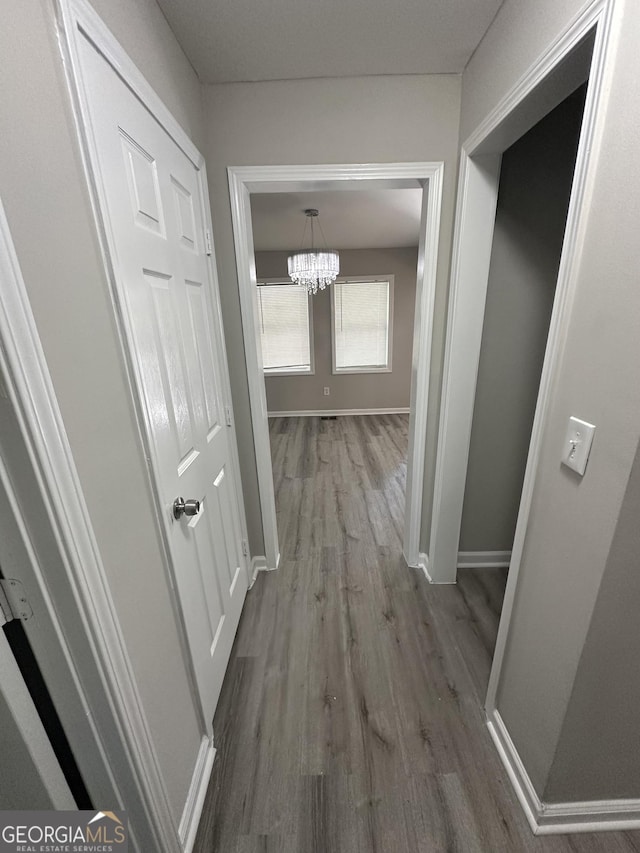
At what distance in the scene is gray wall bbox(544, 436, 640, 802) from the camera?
2.52 feet

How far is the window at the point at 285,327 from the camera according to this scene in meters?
4.87

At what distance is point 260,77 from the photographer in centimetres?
141

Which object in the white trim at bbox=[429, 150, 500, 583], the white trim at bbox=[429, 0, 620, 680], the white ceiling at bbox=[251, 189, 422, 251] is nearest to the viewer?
the white trim at bbox=[429, 0, 620, 680]

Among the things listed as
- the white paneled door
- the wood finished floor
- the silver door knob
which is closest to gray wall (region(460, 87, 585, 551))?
the wood finished floor

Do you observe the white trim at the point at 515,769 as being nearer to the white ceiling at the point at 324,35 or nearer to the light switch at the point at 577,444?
the light switch at the point at 577,444

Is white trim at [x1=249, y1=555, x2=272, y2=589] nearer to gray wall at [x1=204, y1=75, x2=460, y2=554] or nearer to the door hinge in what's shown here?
the door hinge

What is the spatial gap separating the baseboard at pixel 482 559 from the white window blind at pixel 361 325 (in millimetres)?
3481

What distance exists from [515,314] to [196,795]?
2250 mm

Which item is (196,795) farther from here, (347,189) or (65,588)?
(347,189)

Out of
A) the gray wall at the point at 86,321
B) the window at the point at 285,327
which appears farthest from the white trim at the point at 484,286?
the window at the point at 285,327

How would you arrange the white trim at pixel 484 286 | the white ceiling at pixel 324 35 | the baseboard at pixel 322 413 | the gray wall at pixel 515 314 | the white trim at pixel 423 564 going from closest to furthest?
the white trim at pixel 484 286, the white ceiling at pixel 324 35, the gray wall at pixel 515 314, the white trim at pixel 423 564, the baseboard at pixel 322 413

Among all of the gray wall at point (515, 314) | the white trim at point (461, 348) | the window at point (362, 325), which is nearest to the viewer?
the white trim at point (461, 348)

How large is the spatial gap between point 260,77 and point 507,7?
0.90 metres

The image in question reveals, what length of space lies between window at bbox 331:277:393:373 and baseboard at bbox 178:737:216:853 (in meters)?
4.47
